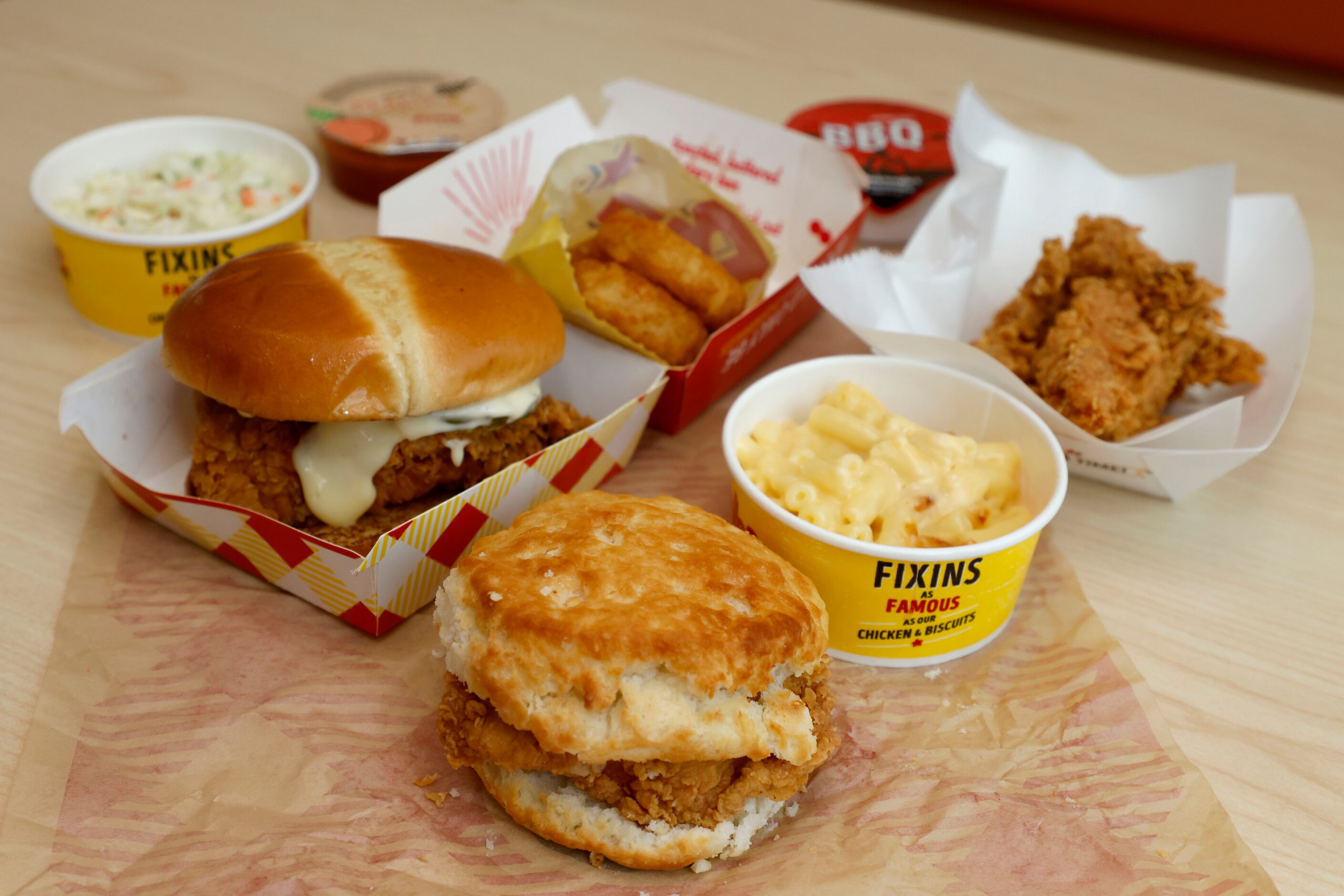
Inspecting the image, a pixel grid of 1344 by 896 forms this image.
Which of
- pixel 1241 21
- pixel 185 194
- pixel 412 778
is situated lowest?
pixel 412 778

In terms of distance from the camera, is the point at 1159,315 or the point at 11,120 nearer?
the point at 1159,315

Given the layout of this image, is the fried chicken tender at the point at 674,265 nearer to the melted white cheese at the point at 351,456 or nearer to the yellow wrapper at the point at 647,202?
the yellow wrapper at the point at 647,202

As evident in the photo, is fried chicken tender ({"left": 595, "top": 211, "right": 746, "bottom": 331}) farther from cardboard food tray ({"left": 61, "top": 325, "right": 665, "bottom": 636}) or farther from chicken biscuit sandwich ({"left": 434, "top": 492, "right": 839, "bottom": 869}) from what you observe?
chicken biscuit sandwich ({"left": 434, "top": 492, "right": 839, "bottom": 869})

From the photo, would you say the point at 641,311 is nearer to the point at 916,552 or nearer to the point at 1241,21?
the point at 916,552

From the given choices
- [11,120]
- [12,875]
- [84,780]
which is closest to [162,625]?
[84,780]

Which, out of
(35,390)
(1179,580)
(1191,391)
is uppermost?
(1191,391)

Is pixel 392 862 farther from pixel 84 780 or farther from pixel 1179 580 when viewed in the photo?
pixel 1179 580

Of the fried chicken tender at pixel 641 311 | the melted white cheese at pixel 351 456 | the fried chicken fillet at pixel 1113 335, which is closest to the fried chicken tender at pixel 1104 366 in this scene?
the fried chicken fillet at pixel 1113 335

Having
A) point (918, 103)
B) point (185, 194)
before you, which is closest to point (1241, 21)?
point (918, 103)
